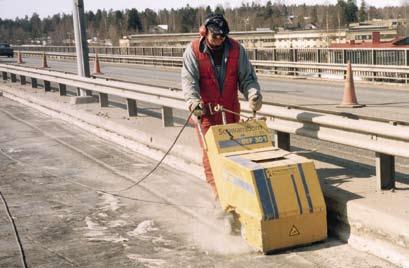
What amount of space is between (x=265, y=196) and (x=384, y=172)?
3.94 feet

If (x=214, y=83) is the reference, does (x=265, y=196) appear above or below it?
below

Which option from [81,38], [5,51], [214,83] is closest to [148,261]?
[214,83]

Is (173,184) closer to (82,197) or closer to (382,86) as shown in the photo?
(82,197)

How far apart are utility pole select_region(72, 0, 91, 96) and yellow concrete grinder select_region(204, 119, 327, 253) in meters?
9.37

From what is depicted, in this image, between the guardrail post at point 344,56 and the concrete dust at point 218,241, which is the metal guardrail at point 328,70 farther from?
the concrete dust at point 218,241

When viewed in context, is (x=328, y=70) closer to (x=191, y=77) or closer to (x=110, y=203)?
(x=110, y=203)

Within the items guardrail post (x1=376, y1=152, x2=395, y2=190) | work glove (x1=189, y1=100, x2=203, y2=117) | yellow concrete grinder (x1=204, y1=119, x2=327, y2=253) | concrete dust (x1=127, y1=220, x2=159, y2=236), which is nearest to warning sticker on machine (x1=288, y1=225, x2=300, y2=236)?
yellow concrete grinder (x1=204, y1=119, x2=327, y2=253)

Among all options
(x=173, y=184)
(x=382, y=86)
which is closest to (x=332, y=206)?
(x=173, y=184)

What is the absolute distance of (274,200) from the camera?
189 inches

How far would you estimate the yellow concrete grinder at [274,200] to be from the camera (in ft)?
15.7

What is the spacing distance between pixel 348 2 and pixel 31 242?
17542cm

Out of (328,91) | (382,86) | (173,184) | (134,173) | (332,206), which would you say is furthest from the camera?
(382,86)

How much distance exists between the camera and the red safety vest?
19.2 feet

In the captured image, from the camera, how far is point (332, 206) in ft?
17.1
